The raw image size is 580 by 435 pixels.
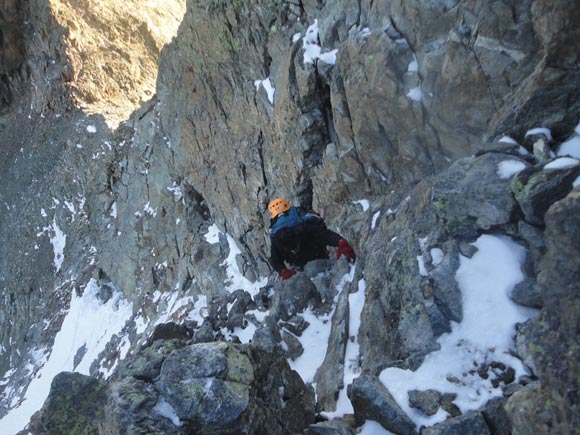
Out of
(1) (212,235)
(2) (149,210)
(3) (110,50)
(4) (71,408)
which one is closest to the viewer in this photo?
(4) (71,408)

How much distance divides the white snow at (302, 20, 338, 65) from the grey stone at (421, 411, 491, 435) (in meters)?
8.15

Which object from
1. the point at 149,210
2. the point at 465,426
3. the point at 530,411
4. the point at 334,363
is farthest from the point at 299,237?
the point at 149,210

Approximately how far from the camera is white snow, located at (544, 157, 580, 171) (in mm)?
5133

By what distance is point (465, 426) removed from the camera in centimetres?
455

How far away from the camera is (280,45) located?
1308cm

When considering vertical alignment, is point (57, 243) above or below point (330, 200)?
above

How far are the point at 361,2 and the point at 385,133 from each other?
272 cm

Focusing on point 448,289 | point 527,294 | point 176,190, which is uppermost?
point 176,190

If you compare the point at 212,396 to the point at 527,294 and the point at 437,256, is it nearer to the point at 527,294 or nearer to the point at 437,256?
the point at 437,256

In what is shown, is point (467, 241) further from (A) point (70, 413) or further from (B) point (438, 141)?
(A) point (70, 413)

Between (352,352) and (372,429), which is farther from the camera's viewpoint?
(352,352)

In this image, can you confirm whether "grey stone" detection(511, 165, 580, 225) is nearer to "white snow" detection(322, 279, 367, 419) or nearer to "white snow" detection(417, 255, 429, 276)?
"white snow" detection(417, 255, 429, 276)

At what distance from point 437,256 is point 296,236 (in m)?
4.42

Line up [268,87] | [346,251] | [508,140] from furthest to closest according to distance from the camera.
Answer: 1. [268,87]
2. [346,251]
3. [508,140]
